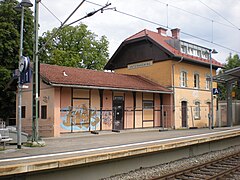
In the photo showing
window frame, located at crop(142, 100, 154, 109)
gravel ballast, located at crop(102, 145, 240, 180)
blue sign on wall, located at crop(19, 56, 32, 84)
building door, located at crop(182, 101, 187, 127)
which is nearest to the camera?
gravel ballast, located at crop(102, 145, 240, 180)

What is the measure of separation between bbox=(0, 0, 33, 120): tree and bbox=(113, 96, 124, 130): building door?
33.4 feet

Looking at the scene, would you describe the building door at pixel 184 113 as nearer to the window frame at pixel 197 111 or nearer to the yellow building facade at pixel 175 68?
the yellow building facade at pixel 175 68

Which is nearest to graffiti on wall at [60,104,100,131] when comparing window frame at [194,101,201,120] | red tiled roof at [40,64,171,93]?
red tiled roof at [40,64,171,93]

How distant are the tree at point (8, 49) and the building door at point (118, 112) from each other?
10188mm

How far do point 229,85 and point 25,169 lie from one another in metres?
20.2

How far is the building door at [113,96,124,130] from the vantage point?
2106 cm

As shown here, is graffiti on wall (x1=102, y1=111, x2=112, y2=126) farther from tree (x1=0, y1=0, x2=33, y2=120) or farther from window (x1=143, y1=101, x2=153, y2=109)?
tree (x1=0, y1=0, x2=33, y2=120)

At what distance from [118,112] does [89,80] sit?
3409mm

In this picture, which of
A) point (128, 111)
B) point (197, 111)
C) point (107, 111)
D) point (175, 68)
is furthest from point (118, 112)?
point (197, 111)

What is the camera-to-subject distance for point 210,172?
10148mm

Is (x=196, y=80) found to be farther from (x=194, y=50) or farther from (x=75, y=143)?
(x=75, y=143)

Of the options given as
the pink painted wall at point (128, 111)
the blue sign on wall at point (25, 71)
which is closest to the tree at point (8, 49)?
the pink painted wall at point (128, 111)

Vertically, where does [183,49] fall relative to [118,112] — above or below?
above

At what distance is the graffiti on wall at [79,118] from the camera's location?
18.2 m
